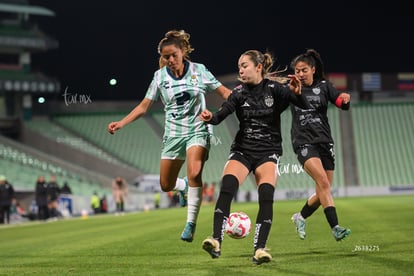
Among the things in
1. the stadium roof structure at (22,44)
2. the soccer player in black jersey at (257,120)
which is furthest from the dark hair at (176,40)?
the stadium roof structure at (22,44)

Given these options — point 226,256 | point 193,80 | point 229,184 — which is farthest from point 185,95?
point 226,256

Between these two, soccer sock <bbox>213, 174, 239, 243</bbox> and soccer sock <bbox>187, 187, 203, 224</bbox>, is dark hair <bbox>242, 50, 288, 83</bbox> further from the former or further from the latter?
soccer sock <bbox>187, 187, 203, 224</bbox>

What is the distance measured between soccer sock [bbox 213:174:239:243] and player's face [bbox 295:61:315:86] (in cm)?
246

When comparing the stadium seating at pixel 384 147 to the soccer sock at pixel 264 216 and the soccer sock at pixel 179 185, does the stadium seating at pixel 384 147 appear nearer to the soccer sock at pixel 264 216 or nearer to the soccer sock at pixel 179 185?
the soccer sock at pixel 179 185

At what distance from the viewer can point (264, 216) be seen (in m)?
8.71

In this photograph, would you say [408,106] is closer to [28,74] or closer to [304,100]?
[28,74]

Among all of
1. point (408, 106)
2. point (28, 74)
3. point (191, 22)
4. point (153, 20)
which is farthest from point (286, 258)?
point (408, 106)

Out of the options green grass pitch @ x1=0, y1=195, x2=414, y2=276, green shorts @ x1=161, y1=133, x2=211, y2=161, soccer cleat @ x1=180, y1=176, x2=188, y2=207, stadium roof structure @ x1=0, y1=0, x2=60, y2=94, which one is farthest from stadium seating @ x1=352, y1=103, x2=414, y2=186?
green shorts @ x1=161, y1=133, x2=211, y2=161

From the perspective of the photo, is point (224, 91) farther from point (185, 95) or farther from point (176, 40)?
point (176, 40)

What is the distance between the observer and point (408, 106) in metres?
56.0

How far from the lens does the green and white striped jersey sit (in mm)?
9914

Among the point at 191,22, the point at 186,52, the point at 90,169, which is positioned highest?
the point at 191,22

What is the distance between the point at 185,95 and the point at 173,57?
1.60 feet

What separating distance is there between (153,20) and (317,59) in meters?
15.8
